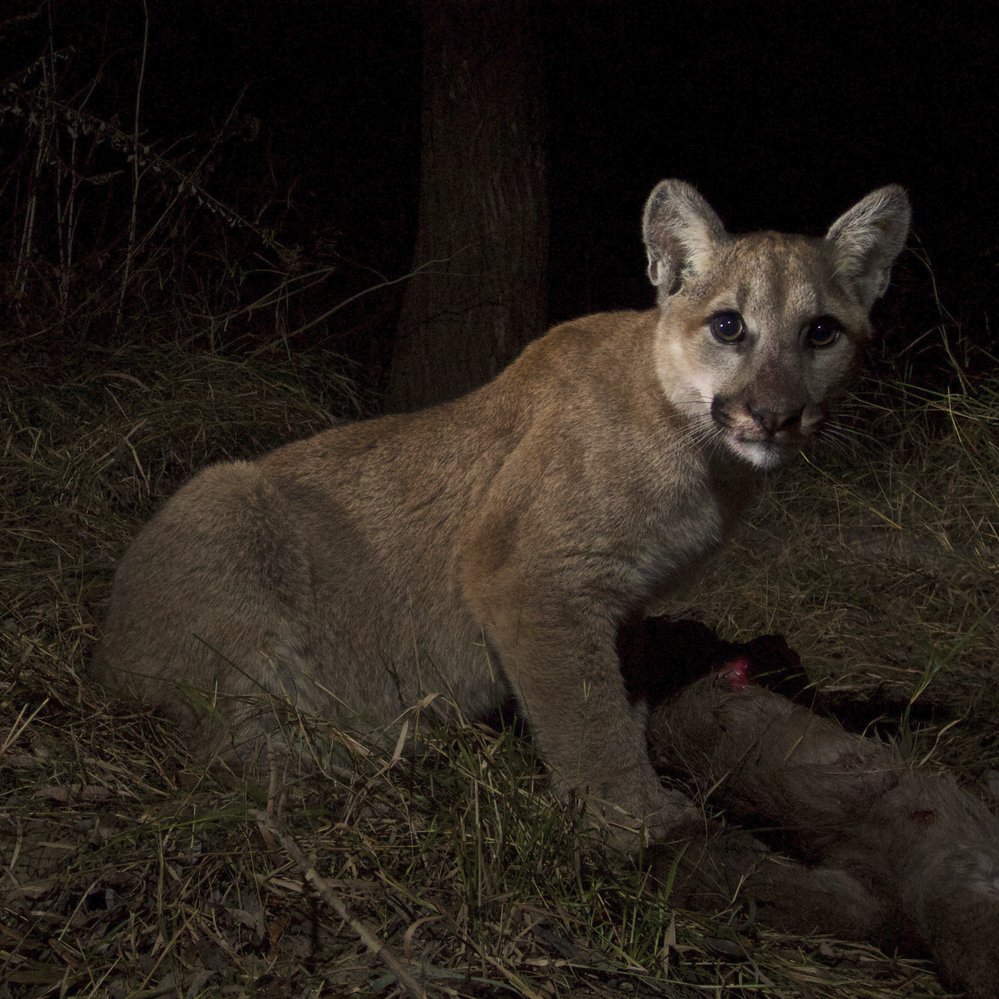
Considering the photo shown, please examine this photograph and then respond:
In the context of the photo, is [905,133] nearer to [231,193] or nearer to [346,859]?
[231,193]

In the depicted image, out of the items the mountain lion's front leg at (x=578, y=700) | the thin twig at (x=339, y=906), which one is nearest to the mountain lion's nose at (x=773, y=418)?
the mountain lion's front leg at (x=578, y=700)

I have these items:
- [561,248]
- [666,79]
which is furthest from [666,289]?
[666,79]

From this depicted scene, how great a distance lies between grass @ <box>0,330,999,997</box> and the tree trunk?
72.3 inches

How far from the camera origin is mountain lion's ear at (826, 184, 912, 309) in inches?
162

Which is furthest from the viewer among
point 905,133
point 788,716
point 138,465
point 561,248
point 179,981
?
point 905,133

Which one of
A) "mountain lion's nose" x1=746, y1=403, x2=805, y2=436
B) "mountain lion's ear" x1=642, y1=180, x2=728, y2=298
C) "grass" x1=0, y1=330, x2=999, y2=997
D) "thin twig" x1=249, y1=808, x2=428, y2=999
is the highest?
"mountain lion's ear" x1=642, y1=180, x2=728, y2=298

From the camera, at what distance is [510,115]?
20.0 feet

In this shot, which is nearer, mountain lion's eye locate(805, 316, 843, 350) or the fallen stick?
the fallen stick

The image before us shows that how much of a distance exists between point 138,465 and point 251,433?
2.27ft

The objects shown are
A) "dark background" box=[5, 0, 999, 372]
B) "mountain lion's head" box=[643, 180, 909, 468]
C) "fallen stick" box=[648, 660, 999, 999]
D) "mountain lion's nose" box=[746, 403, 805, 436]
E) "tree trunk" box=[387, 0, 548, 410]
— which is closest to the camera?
"fallen stick" box=[648, 660, 999, 999]

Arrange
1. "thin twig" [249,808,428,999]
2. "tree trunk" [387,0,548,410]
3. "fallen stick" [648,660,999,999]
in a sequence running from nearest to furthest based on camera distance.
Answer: "thin twig" [249,808,428,999] → "fallen stick" [648,660,999,999] → "tree trunk" [387,0,548,410]

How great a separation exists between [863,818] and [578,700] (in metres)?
1.00

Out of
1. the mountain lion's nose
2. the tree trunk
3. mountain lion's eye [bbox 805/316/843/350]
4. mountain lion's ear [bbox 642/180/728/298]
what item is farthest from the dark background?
the mountain lion's nose

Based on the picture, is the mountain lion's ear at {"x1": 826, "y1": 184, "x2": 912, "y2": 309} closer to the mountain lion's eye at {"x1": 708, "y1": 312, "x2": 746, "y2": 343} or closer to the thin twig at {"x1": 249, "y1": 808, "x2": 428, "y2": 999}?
the mountain lion's eye at {"x1": 708, "y1": 312, "x2": 746, "y2": 343}
